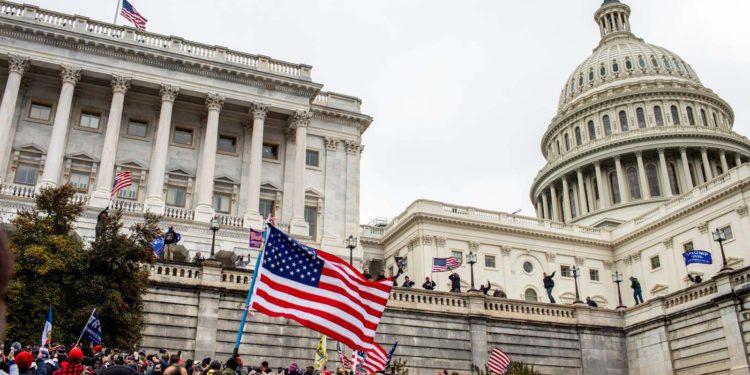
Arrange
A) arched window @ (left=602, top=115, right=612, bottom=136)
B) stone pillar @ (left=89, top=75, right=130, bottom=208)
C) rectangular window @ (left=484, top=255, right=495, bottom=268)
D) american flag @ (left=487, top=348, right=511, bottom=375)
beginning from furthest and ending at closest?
arched window @ (left=602, top=115, right=612, bottom=136) → rectangular window @ (left=484, top=255, right=495, bottom=268) → stone pillar @ (left=89, top=75, right=130, bottom=208) → american flag @ (left=487, top=348, right=511, bottom=375)

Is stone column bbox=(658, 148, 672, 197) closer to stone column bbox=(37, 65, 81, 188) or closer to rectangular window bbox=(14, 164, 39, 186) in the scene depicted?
stone column bbox=(37, 65, 81, 188)

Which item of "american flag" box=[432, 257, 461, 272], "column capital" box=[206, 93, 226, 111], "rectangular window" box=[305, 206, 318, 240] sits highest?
"column capital" box=[206, 93, 226, 111]

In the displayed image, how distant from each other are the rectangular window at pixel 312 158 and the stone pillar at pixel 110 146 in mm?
13140

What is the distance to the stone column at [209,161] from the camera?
4275 centimetres

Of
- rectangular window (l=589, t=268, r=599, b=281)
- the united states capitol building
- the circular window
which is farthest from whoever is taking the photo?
rectangular window (l=589, t=268, r=599, b=281)

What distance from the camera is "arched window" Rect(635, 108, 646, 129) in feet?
305

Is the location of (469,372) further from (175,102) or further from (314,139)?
(175,102)

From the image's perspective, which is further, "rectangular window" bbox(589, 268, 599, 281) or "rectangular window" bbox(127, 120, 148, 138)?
"rectangular window" bbox(589, 268, 599, 281)

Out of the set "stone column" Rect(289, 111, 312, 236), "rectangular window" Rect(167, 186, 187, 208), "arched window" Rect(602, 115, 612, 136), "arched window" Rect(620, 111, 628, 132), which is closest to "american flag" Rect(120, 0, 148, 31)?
"rectangular window" Rect(167, 186, 187, 208)

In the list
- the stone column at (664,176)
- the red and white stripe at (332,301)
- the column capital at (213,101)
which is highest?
the stone column at (664,176)

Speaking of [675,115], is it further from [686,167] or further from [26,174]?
[26,174]

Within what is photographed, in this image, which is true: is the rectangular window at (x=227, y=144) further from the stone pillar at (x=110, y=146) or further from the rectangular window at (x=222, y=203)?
the stone pillar at (x=110, y=146)

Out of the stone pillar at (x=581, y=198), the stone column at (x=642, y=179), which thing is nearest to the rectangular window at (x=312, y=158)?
the stone column at (x=642, y=179)

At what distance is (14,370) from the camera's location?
10.5 m
